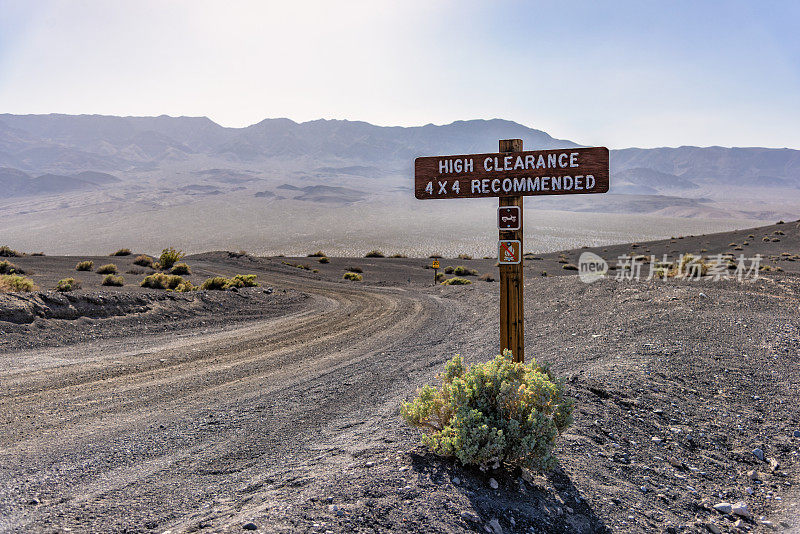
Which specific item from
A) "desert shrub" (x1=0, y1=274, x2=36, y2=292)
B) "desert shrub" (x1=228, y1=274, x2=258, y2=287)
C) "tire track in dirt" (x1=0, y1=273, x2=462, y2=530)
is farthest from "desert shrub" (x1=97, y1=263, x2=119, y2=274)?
"tire track in dirt" (x1=0, y1=273, x2=462, y2=530)

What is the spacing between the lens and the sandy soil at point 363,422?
4.45 metres

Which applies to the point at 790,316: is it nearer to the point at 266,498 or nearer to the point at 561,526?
the point at 561,526

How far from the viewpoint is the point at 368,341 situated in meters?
14.1

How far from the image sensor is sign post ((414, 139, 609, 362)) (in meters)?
5.64

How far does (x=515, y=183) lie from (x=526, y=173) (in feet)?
0.51

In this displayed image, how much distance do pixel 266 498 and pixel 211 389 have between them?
198 inches

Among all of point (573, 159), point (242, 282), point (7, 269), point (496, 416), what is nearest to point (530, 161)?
point (573, 159)

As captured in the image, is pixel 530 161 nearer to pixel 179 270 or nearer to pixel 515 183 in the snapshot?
pixel 515 183

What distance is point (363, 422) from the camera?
6.85 m

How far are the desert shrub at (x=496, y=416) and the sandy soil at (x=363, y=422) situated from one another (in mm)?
279

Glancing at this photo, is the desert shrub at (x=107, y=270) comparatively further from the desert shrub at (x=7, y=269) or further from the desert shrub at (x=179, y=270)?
the desert shrub at (x=7, y=269)

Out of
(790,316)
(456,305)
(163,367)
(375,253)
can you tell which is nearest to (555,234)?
(375,253)

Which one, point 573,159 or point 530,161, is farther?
point 530,161

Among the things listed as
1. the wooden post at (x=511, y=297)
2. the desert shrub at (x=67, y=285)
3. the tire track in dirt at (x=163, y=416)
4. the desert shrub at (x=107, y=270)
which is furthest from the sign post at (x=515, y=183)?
the desert shrub at (x=107, y=270)
